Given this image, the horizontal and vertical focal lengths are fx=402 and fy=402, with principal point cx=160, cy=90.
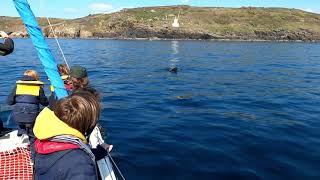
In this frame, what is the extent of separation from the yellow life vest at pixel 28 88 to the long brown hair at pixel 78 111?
5571mm

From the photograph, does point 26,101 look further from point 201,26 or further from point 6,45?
point 201,26

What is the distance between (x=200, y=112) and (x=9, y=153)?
10367 millimetres

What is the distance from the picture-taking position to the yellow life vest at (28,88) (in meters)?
9.40

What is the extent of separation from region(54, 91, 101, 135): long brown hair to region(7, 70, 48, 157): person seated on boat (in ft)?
18.1

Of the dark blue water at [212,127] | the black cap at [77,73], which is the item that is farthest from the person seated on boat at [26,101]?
the dark blue water at [212,127]

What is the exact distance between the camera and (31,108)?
9.43 m

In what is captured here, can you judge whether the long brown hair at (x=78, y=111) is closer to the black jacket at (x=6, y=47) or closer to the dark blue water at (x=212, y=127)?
the black jacket at (x=6, y=47)

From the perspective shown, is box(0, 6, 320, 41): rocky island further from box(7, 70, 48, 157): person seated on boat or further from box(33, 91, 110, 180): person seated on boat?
box(33, 91, 110, 180): person seated on boat

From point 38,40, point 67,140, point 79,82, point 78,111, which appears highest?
point 38,40

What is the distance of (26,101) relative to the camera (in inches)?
370

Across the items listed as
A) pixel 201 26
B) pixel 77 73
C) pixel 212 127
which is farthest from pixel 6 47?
pixel 201 26

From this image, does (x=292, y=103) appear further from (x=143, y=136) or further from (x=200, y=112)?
(x=143, y=136)

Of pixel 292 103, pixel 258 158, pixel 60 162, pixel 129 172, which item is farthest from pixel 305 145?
pixel 60 162

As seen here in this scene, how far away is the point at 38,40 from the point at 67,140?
4.28 metres
